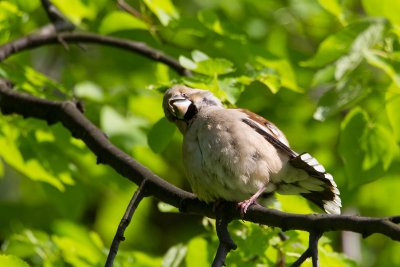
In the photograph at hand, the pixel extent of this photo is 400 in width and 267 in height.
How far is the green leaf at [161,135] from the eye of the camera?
16.0 feet

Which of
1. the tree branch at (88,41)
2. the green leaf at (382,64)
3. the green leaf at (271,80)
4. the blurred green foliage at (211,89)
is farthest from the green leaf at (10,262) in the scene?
the green leaf at (382,64)

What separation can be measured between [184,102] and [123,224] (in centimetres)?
108

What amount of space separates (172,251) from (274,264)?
771mm

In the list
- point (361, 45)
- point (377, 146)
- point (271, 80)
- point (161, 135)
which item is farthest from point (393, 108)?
point (161, 135)

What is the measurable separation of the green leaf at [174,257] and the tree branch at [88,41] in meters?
1.23

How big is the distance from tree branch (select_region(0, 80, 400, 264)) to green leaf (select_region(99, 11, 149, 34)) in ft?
2.99

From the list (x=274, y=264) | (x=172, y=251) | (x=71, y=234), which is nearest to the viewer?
(x=274, y=264)

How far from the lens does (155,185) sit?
4238 millimetres

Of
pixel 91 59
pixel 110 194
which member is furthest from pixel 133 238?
pixel 91 59

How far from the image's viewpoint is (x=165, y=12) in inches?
212

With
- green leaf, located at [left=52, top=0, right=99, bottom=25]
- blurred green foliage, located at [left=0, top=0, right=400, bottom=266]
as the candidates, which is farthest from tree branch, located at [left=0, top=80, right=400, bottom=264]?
green leaf, located at [left=52, top=0, right=99, bottom=25]

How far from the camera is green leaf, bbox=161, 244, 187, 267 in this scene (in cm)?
509

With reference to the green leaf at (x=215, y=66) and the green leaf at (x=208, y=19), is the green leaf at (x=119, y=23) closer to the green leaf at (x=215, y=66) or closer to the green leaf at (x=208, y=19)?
the green leaf at (x=208, y=19)

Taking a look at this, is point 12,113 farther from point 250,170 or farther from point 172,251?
point 250,170
